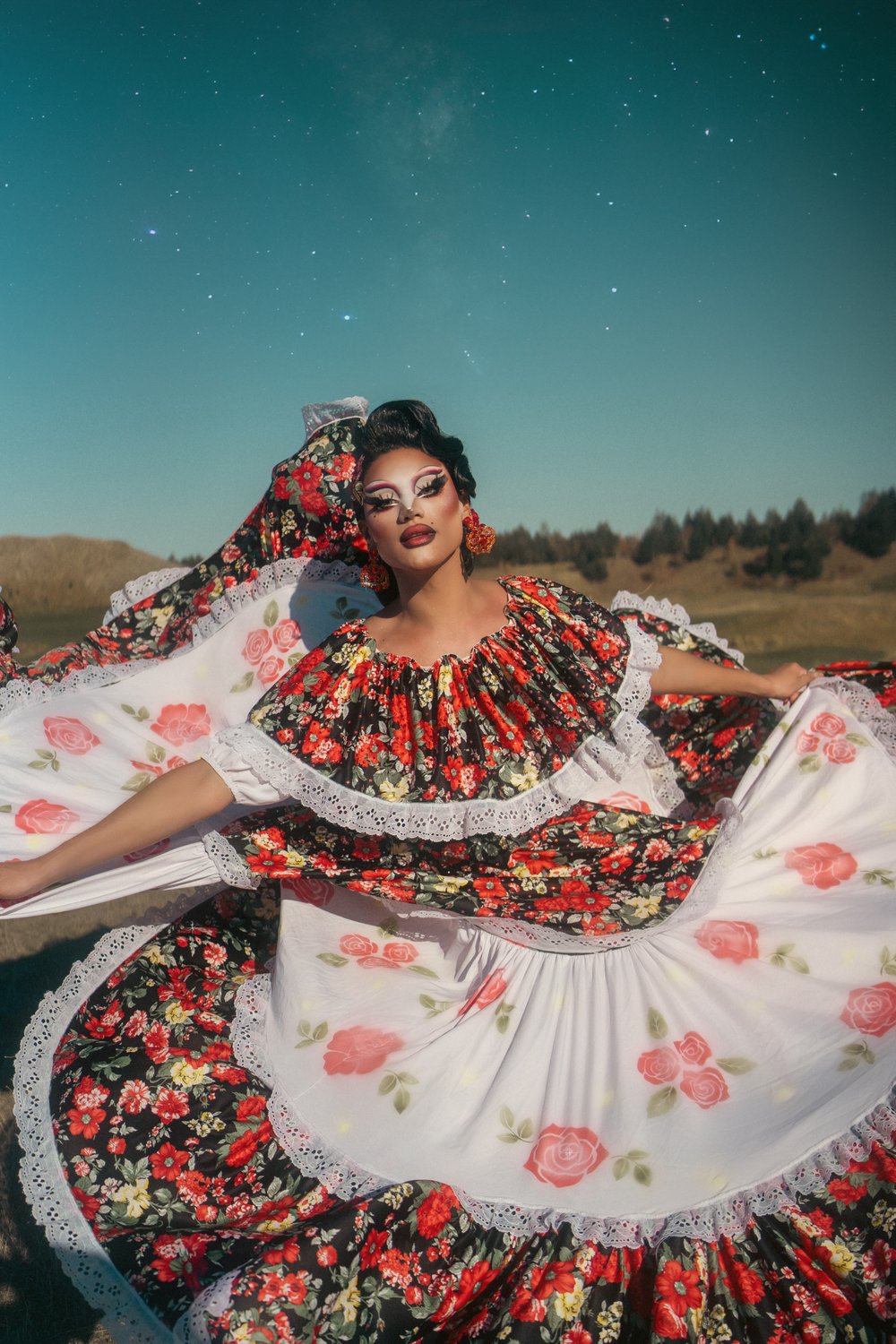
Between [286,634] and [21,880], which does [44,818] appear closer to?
[21,880]

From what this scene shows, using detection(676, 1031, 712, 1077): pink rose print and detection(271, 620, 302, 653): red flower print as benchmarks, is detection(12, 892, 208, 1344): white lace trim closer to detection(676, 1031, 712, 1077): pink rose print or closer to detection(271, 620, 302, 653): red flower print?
detection(271, 620, 302, 653): red flower print

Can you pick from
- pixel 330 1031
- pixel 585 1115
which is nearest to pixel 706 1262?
pixel 585 1115

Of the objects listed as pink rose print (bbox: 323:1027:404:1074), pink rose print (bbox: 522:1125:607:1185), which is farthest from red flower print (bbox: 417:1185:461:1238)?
pink rose print (bbox: 323:1027:404:1074)

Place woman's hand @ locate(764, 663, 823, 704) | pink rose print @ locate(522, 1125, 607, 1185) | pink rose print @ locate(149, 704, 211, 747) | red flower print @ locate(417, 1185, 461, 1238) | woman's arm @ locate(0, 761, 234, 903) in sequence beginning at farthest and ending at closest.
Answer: pink rose print @ locate(149, 704, 211, 747) < woman's hand @ locate(764, 663, 823, 704) < woman's arm @ locate(0, 761, 234, 903) < pink rose print @ locate(522, 1125, 607, 1185) < red flower print @ locate(417, 1185, 461, 1238)

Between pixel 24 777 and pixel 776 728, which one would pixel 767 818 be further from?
pixel 24 777

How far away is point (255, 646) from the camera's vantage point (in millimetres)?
3500

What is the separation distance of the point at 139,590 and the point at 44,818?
926 mm

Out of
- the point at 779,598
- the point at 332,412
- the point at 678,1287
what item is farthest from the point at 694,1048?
the point at 779,598

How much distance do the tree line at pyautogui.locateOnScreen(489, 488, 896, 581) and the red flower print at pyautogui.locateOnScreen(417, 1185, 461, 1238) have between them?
8.99m

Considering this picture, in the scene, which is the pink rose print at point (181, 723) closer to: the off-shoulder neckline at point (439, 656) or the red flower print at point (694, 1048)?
the off-shoulder neckline at point (439, 656)

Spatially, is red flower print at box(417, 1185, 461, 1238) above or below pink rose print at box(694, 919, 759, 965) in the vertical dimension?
below

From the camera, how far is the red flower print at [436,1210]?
235cm

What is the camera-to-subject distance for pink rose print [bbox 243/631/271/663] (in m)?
3.49

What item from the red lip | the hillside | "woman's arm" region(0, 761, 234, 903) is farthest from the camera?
the hillside
